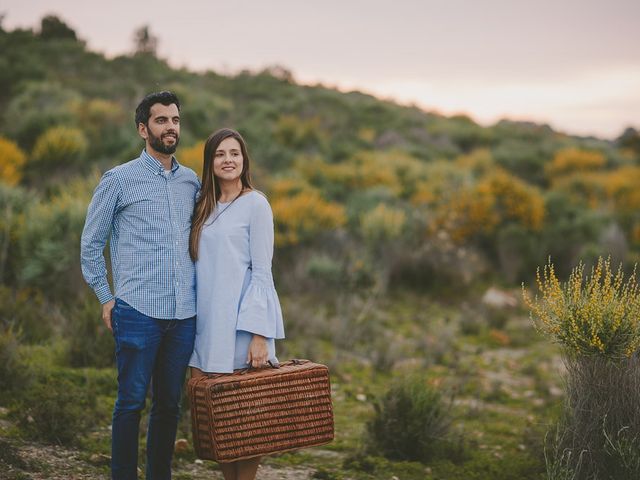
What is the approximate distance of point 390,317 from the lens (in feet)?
37.0

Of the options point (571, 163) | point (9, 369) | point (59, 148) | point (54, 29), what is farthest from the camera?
point (54, 29)

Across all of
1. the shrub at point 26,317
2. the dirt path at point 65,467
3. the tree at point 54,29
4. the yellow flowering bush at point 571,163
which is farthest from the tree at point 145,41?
the dirt path at point 65,467

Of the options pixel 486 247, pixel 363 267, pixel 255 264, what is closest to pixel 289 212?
pixel 363 267

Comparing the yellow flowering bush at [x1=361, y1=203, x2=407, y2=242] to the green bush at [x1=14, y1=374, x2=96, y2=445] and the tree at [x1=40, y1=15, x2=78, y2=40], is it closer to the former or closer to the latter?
the green bush at [x1=14, y1=374, x2=96, y2=445]

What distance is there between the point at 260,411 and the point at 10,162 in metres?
10.4

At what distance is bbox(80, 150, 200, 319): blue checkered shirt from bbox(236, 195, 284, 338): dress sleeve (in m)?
0.31

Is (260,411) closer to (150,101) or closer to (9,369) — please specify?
(150,101)

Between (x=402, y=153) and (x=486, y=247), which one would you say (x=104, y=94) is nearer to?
(x=402, y=153)

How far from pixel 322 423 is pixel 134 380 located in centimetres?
101

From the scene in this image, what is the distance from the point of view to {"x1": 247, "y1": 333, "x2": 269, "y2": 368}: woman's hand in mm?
3689

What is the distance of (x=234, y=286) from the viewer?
3684 mm

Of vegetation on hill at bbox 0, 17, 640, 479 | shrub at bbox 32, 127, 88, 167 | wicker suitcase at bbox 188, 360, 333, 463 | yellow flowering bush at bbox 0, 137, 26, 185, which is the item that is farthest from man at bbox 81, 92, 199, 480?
shrub at bbox 32, 127, 88, 167

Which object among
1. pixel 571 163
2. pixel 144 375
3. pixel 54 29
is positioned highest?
pixel 54 29

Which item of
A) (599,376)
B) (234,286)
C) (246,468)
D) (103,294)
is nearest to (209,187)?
(234,286)
